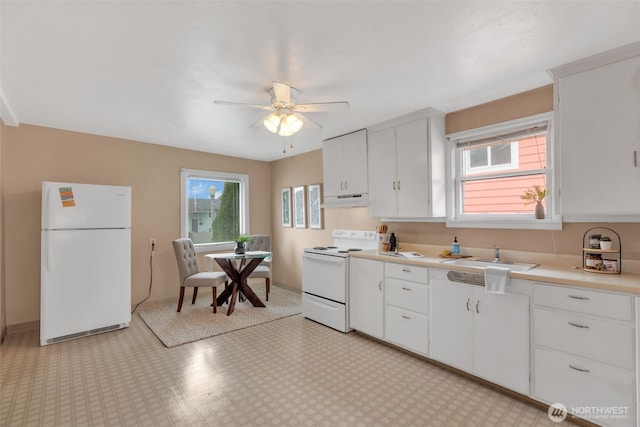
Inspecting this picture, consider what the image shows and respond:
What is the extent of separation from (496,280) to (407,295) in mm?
851

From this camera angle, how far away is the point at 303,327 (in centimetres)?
366

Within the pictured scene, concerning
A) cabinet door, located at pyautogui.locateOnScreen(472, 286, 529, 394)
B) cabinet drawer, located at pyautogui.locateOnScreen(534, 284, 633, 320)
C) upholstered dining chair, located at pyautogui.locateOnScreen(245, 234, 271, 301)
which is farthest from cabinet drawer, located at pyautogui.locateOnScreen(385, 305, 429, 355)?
upholstered dining chair, located at pyautogui.locateOnScreen(245, 234, 271, 301)

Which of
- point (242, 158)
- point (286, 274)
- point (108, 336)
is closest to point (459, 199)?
point (286, 274)

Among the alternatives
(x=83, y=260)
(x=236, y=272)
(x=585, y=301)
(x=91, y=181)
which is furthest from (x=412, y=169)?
(x=91, y=181)

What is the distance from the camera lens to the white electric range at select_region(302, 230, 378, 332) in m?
3.50

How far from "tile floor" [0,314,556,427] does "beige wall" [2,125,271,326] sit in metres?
0.77

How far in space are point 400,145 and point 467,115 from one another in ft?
2.36

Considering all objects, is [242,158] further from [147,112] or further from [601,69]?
[601,69]

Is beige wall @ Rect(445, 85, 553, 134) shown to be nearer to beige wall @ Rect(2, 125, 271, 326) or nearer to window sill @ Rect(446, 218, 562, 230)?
window sill @ Rect(446, 218, 562, 230)

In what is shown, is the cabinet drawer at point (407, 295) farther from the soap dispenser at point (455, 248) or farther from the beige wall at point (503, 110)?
the beige wall at point (503, 110)

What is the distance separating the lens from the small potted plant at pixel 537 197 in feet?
8.65

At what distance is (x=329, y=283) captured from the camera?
3.65 meters

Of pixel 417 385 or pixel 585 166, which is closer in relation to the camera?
pixel 585 166

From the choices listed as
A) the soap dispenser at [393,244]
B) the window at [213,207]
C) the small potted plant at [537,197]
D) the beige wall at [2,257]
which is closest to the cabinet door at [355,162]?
the soap dispenser at [393,244]
